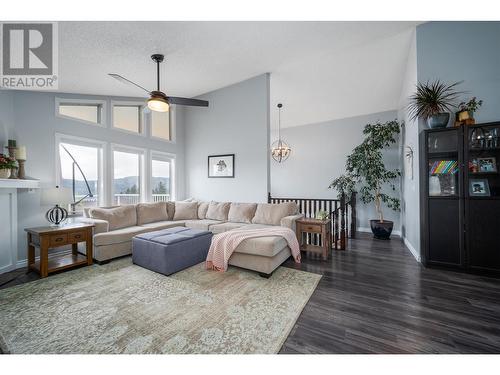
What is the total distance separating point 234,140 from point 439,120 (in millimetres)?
3719

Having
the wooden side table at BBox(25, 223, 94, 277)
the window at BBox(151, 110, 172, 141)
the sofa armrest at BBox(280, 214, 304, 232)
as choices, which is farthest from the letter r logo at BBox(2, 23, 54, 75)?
the sofa armrest at BBox(280, 214, 304, 232)

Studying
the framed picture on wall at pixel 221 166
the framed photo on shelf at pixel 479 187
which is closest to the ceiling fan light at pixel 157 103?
the framed picture on wall at pixel 221 166

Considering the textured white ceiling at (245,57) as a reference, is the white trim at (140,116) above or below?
below

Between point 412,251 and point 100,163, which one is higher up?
point 100,163

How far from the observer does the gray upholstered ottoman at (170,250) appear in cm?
291

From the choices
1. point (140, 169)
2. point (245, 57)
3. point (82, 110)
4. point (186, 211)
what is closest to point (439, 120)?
point (245, 57)

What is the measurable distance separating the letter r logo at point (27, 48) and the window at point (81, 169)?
45.8 inches

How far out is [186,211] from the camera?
4.98 m

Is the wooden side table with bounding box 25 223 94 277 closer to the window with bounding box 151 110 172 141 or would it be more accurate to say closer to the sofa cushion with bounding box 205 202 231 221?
the sofa cushion with bounding box 205 202 231 221

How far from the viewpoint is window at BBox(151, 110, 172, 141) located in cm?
531

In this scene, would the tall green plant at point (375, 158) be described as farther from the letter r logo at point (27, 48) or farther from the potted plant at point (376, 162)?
the letter r logo at point (27, 48)

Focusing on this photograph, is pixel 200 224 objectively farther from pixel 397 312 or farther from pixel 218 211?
pixel 397 312

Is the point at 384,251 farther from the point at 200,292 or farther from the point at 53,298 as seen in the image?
the point at 53,298
